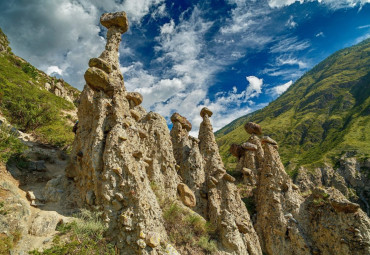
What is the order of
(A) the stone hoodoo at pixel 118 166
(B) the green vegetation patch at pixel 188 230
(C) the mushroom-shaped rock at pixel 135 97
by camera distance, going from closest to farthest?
(A) the stone hoodoo at pixel 118 166 < (B) the green vegetation patch at pixel 188 230 < (C) the mushroom-shaped rock at pixel 135 97

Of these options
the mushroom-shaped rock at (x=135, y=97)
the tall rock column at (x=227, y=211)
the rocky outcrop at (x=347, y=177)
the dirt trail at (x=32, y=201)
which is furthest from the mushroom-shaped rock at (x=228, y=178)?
the rocky outcrop at (x=347, y=177)

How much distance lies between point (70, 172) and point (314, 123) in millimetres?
129379

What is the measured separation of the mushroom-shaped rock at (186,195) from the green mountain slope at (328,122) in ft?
210

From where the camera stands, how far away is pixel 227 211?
10.3 metres

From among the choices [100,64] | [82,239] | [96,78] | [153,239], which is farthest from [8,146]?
[153,239]

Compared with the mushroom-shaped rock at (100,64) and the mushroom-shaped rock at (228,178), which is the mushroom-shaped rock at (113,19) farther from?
the mushroom-shaped rock at (228,178)

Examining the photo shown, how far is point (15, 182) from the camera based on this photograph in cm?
904

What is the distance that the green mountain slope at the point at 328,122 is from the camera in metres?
77.5

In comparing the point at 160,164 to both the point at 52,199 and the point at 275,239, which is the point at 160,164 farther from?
the point at 275,239

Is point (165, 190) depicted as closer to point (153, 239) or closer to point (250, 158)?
point (153, 239)

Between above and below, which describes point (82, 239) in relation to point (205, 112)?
below

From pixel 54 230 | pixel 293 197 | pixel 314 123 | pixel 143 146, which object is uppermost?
pixel 314 123

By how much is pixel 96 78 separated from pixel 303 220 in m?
14.6

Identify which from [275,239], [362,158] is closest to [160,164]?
[275,239]
